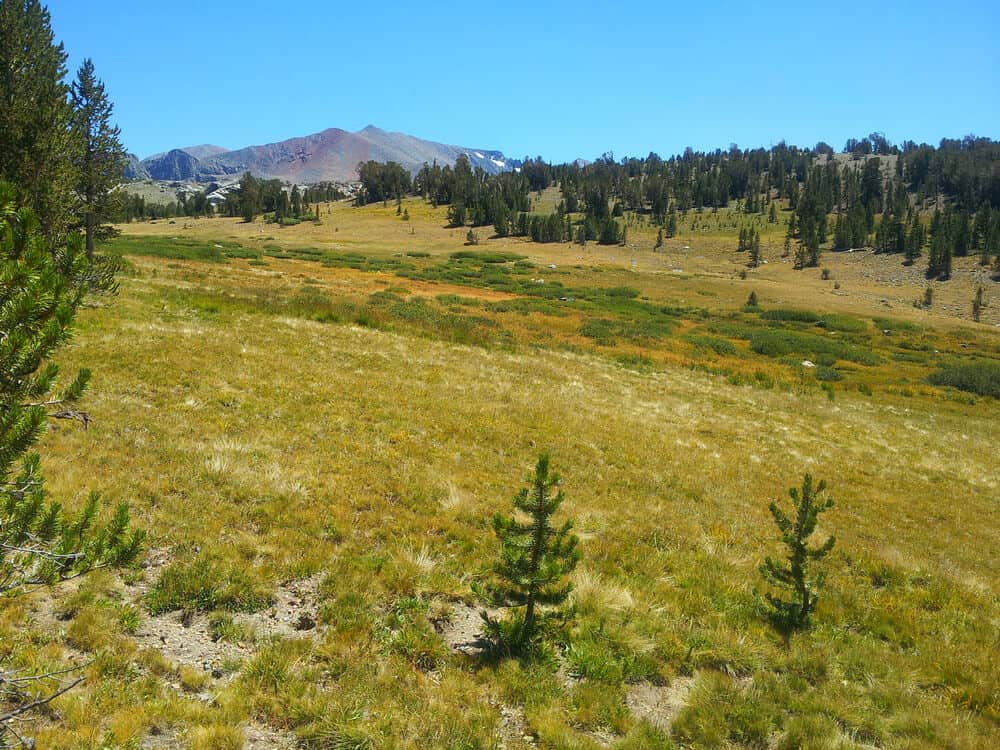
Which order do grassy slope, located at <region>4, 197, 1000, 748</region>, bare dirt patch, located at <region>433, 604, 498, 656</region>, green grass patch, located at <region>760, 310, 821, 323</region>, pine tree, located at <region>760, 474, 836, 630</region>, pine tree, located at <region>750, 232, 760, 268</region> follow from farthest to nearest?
pine tree, located at <region>750, 232, 760, 268</region>
green grass patch, located at <region>760, 310, 821, 323</region>
pine tree, located at <region>760, 474, 836, 630</region>
bare dirt patch, located at <region>433, 604, 498, 656</region>
grassy slope, located at <region>4, 197, 1000, 748</region>

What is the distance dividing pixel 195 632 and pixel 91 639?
3.17 ft

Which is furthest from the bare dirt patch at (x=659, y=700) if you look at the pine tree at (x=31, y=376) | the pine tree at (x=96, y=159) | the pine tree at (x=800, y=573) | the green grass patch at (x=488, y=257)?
the green grass patch at (x=488, y=257)

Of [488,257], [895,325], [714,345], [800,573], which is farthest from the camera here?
[488,257]

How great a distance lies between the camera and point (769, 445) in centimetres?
1927

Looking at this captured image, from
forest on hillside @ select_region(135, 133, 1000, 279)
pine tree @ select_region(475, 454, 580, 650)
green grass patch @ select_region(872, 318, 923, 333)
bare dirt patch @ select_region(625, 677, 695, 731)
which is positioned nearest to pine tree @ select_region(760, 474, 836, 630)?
bare dirt patch @ select_region(625, 677, 695, 731)

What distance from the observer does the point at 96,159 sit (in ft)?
95.8

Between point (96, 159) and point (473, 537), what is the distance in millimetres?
32358

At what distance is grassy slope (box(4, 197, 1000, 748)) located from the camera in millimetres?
5668

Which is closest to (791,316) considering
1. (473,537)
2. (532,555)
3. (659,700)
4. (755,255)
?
(473,537)

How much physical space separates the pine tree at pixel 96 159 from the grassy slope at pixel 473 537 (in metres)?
8.76

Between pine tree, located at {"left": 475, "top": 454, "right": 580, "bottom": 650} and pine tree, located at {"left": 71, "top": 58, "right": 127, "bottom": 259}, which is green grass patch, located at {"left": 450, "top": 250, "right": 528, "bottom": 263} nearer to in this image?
pine tree, located at {"left": 71, "top": 58, "right": 127, "bottom": 259}

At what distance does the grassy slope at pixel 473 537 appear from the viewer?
567 centimetres

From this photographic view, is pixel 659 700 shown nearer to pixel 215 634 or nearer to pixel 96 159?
pixel 215 634

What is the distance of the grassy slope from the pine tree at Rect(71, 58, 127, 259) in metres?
8.76
